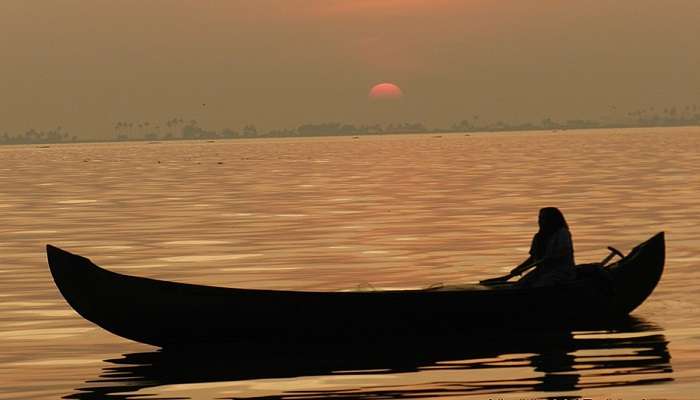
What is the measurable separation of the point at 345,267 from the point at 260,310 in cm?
1192

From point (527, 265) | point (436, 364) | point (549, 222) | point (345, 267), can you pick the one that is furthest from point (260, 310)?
point (345, 267)

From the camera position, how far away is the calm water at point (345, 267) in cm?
1734

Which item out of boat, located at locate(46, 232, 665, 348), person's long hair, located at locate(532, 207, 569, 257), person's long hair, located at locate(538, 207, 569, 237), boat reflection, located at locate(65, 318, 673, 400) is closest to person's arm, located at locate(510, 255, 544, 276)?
person's long hair, located at locate(532, 207, 569, 257)

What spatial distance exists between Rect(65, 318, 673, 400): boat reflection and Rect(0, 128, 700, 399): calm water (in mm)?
51

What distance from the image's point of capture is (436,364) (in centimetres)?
1856

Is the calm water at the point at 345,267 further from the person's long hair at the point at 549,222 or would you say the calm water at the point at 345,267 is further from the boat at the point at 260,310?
the person's long hair at the point at 549,222

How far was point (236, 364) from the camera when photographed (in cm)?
1889

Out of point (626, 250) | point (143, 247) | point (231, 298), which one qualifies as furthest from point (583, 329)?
point (143, 247)

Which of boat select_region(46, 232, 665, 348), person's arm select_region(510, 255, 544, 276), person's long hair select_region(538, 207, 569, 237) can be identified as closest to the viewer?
boat select_region(46, 232, 665, 348)

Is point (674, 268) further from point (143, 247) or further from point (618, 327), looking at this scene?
point (143, 247)

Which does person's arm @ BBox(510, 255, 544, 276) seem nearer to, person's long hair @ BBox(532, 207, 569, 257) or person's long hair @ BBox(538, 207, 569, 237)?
person's long hair @ BBox(532, 207, 569, 257)

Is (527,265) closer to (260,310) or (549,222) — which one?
(549,222)

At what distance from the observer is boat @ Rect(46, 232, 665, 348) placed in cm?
1955

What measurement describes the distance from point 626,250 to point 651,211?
1430cm
